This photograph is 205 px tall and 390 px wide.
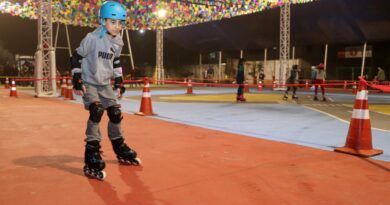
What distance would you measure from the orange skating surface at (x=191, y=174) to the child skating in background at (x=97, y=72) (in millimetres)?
302

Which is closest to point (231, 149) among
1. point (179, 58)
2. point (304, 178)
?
point (304, 178)

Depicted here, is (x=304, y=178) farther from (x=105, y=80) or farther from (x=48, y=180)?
(x=48, y=180)

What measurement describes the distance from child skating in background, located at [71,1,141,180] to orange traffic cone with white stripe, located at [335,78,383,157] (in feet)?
11.3

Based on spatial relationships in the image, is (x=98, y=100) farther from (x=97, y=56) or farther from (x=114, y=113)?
(x=97, y=56)

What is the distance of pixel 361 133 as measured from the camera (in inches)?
212

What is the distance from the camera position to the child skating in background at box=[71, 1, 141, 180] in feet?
→ 13.1

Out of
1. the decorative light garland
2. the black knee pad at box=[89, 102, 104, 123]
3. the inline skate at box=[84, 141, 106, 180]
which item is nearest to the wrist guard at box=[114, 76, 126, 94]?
the black knee pad at box=[89, 102, 104, 123]

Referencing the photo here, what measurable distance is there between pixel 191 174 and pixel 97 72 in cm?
156

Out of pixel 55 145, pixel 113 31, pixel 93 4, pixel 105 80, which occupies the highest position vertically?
pixel 93 4

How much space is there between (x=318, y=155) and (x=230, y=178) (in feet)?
5.96

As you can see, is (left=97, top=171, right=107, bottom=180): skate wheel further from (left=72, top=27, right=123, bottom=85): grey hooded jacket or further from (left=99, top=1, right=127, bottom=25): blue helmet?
(left=99, top=1, right=127, bottom=25): blue helmet

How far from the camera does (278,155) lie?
525cm

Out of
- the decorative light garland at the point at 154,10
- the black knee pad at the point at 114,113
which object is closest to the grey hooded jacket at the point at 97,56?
the black knee pad at the point at 114,113

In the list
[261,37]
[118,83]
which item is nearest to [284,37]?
[261,37]
